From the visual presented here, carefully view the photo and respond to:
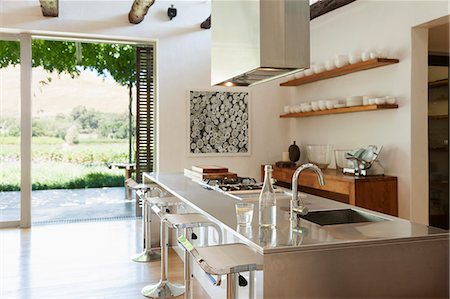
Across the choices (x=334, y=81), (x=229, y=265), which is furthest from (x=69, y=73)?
(x=229, y=265)

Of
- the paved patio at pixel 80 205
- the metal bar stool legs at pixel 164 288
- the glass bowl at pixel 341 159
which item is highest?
the glass bowl at pixel 341 159

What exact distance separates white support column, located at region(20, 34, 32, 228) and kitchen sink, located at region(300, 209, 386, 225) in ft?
14.8

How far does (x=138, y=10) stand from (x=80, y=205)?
Answer: 9.97 ft

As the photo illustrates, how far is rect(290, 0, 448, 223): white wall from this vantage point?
13.9 feet

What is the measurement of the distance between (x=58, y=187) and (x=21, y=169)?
0.77 meters

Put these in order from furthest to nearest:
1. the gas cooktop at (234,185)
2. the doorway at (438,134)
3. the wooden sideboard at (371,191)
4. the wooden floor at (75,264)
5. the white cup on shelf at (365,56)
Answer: the doorway at (438,134), the white cup on shelf at (365,56), the wooden sideboard at (371,191), the wooden floor at (75,264), the gas cooktop at (234,185)

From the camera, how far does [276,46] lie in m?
2.51

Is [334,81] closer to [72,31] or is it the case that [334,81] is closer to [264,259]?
[72,31]

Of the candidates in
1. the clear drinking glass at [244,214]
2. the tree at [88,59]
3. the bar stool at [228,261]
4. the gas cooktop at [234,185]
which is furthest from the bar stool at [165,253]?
the tree at [88,59]

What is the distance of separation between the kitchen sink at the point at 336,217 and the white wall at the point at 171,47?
12.2 feet

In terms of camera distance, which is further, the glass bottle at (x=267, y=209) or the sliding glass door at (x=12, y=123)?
the sliding glass door at (x=12, y=123)

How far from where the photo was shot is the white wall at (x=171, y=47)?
18.6 ft

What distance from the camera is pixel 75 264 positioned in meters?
4.18

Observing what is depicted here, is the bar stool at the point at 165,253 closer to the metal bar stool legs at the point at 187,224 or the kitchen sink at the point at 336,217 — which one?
the metal bar stool legs at the point at 187,224
